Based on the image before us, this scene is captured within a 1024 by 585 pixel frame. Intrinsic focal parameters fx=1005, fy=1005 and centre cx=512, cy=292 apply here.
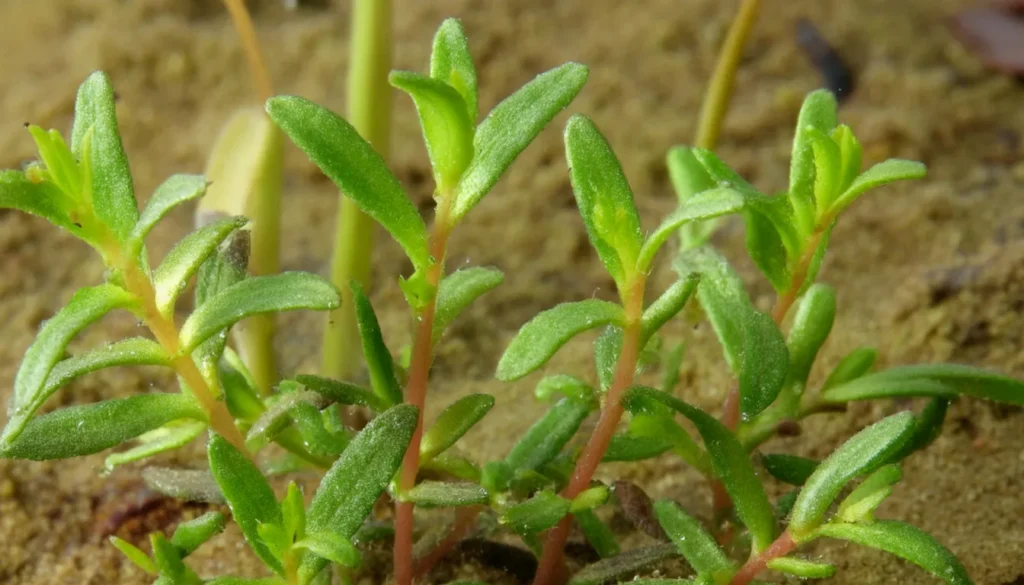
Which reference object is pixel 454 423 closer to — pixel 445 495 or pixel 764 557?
Answer: pixel 445 495

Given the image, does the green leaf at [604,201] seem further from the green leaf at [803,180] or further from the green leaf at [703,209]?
the green leaf at [803,180]

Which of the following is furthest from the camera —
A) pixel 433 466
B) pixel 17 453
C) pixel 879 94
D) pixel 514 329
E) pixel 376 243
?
pixel 879 94

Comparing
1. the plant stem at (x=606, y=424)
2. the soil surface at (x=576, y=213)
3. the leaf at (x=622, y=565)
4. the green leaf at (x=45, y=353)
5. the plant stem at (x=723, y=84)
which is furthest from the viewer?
the plant stem at (x=723, y=84)

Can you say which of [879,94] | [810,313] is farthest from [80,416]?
[879,94]

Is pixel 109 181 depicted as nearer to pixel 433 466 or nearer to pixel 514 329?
pixel 433 466

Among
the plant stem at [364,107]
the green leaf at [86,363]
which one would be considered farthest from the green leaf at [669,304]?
the plant stem at [364,107]

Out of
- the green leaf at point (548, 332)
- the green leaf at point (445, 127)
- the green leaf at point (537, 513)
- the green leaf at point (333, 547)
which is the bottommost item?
the green leaf at point (537, 513)
